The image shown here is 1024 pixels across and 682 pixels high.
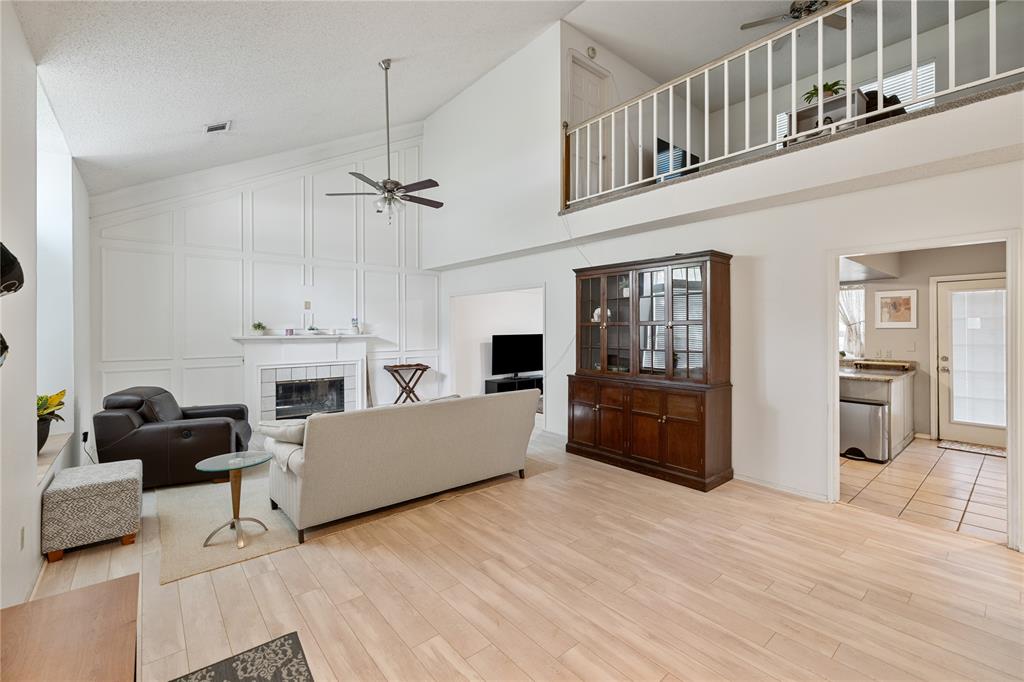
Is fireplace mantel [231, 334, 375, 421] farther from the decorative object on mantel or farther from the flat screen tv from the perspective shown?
the flat screen tv

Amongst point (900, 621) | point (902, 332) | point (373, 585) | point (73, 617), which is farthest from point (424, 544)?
point (902, 332)

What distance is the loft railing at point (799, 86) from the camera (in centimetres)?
366

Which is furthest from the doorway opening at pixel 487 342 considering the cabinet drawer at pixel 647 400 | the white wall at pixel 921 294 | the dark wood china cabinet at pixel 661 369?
the white wall at pixel 921 294

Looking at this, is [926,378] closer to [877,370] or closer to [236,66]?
[877,370]

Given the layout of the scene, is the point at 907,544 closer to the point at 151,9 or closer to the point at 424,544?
the point at 424,544

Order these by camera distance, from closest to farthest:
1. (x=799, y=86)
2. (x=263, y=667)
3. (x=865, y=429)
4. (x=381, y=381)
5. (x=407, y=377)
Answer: (x=263, y=667) → (x=865, y=429) → (x=799, y=86) → (x=381, y=381) → (x=407, y=377)

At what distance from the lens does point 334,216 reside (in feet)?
23.4

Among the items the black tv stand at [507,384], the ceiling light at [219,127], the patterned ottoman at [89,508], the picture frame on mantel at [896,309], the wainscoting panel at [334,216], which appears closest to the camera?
the patterned ottoman at [89,508]

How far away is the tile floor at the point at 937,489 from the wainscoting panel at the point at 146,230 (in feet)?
25.8

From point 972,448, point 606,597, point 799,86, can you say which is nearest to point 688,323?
point 606,597

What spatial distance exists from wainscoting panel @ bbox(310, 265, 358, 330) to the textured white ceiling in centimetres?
181

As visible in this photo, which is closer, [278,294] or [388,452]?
[388,452]

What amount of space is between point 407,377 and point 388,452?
4436 mm

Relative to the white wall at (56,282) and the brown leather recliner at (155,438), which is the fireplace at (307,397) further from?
the white wall at (56,282)
